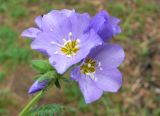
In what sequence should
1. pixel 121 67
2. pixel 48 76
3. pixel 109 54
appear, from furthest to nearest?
pixel 121 67 < pixel 109 54 < pixel 48 76

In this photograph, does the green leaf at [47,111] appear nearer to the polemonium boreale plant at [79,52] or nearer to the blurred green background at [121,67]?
the polemonium boreale plant at [79,52]

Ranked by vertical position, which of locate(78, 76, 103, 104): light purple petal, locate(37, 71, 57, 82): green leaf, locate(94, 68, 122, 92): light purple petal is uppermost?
locate(37, 71, 57, 82): green leaf

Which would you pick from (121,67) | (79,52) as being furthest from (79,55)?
(121,67)

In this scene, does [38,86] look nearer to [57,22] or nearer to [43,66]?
[43,66]

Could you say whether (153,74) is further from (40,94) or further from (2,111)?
(40,94)

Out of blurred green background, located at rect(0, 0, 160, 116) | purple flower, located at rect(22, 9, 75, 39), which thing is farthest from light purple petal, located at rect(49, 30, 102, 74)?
blurred green background, located at rect(0, 0, 160, 116)

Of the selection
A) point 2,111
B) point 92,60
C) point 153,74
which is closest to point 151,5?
point 153,74

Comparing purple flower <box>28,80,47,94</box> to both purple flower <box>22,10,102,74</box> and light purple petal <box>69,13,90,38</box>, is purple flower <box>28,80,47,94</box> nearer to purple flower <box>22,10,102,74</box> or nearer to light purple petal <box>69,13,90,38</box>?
purple flower <box>22,10,102,74</box>
